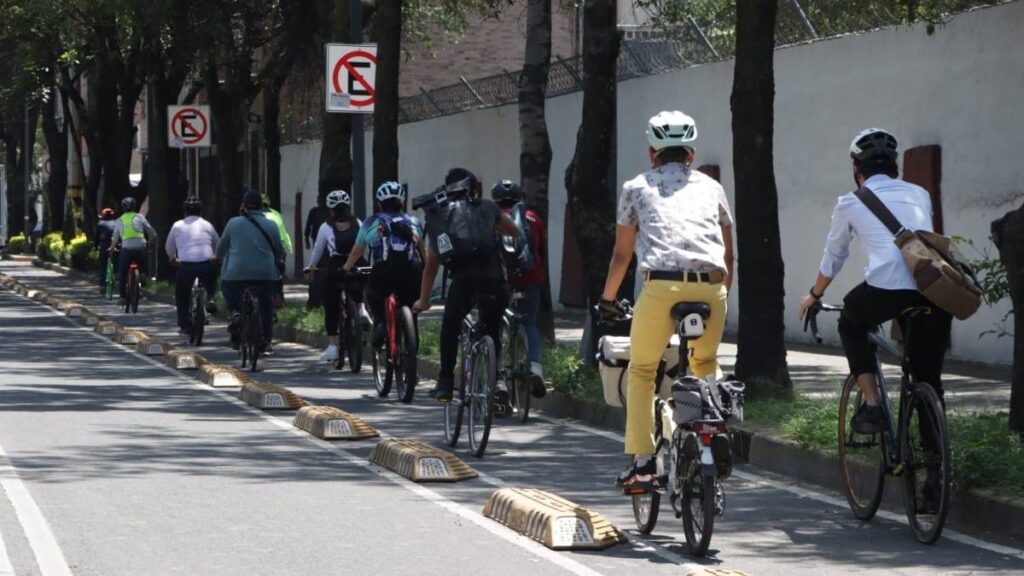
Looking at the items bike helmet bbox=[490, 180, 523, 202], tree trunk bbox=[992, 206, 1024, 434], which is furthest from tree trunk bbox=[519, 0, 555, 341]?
tree trunk bbox=[992, 206, 1024, 434]

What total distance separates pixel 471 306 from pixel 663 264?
14.2ft

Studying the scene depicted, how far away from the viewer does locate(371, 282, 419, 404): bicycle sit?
1627cm

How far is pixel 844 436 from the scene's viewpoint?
396 inches

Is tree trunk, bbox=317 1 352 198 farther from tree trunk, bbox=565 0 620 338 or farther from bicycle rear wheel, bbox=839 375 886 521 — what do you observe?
bicycle rear wheel, bbox=839 375 886 521

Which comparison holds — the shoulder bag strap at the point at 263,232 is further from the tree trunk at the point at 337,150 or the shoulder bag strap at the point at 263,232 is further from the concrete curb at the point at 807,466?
the tree trunk at the point at 337,150

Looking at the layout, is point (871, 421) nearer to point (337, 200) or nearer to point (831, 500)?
point (831, 500)

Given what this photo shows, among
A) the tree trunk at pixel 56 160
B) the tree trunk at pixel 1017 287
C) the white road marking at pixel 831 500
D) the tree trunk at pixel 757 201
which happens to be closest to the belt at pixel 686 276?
the white road marking at pixel 831 500

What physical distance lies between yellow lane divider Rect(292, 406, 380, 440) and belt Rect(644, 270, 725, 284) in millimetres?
4995

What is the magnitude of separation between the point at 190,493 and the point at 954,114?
10337 millimetres

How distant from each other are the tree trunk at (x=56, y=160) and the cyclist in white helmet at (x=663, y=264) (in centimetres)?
5252

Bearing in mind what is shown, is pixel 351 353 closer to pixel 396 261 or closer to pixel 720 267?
pixel 396 261

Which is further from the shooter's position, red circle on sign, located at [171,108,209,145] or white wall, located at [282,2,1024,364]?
red circle on sign, located at [171,108,209,145]

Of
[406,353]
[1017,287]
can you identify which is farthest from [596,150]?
[1017,287]

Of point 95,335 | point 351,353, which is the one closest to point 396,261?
point 351,353
